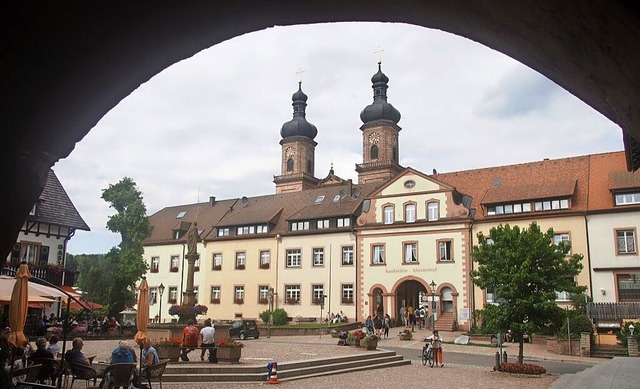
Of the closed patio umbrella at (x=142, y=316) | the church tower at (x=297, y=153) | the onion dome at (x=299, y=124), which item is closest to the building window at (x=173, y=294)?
the church tower at (x=297, y=153)

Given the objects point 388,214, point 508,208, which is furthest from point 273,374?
point 388,214

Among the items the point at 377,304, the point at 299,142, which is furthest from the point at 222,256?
the point at 299,142

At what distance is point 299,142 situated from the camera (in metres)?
78.8

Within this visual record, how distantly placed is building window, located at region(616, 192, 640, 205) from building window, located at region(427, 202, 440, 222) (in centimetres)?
1171

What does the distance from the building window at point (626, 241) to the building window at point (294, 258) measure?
75.7 ft

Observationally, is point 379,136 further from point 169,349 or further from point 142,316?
point 142,316

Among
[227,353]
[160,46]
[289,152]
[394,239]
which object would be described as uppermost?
[289,152]

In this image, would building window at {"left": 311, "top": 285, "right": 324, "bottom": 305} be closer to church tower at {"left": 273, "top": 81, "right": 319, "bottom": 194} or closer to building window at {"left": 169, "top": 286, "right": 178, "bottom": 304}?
building window at {"left": 169, "top": 286, "right": 178, "bottom": 304}

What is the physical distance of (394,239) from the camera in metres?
42.5

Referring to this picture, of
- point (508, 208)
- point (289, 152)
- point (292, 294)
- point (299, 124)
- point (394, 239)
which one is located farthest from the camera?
point (299, 124)

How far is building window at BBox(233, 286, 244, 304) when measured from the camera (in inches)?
1897

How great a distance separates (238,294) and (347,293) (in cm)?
1057

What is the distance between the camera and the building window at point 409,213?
4234 centimetres

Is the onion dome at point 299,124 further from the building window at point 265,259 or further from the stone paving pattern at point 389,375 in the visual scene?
the stone paving pattern at point 389,375
